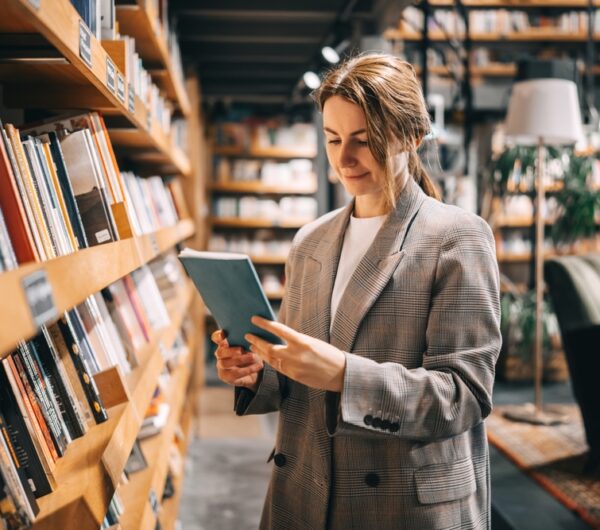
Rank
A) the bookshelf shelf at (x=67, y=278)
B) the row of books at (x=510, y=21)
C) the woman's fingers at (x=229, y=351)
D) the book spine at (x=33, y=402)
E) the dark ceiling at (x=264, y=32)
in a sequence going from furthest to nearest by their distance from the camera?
the row of books at (x=510, y=21), the dark ceiling at (x=264, y=32), the woman's fingers at (x=229, y=351), the book spine at (x=33, y=402), the bookshelf shelf at (x=67, y=278)

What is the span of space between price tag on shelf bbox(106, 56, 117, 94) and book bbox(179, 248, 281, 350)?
41 centimetres

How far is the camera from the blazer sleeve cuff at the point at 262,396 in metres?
1.34

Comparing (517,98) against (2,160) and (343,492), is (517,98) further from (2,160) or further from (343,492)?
(2,160)

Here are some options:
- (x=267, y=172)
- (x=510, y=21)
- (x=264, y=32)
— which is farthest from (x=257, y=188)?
(x=510, y=21)

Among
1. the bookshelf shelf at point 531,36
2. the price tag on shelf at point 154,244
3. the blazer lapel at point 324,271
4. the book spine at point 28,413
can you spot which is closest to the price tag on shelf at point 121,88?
the price tag on shelf at point 154,244

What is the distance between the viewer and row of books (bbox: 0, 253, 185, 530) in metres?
0.93

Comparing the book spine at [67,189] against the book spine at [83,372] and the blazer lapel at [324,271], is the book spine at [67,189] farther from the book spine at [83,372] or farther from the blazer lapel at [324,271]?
the blazer lapel at [324,271]

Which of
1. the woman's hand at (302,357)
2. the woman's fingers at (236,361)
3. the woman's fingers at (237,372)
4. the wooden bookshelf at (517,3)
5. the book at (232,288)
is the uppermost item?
the wooden bookshelf at (517,3)

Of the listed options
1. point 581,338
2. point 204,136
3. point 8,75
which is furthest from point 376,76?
point 204,136

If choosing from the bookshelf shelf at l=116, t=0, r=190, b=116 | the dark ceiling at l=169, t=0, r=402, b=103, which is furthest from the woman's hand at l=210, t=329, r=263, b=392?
the dark ceiling at l=169, t=0, r=402, b=103

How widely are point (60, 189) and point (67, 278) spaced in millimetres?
439

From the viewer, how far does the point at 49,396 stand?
1.13m

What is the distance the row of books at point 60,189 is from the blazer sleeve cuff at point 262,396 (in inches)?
16.6

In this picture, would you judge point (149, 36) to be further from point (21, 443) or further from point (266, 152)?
point (266, 152)
